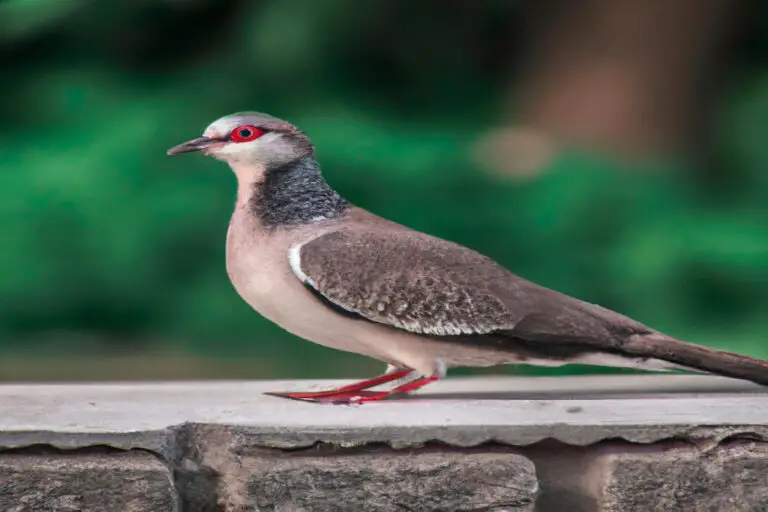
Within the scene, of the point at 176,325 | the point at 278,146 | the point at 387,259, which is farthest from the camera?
the point at 176,325

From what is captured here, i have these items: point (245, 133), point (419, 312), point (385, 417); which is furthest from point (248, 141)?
point (385, 417)

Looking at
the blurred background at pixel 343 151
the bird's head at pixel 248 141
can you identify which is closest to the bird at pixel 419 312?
the bird's head at pixel 248 141

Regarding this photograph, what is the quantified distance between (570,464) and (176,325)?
1391 mm

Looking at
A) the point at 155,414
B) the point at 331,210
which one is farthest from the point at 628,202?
the point at 155,414

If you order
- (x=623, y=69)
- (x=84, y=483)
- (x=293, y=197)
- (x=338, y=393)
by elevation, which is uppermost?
(x=623, y=69)

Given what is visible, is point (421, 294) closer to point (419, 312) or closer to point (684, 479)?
point (419, 312)

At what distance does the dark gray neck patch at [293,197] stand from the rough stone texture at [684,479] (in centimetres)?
59

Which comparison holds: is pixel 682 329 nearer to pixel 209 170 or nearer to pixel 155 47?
pixel 209 170

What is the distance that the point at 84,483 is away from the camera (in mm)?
1339

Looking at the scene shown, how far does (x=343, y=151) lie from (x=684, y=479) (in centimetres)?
148

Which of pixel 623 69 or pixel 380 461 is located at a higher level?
pixel 623 69

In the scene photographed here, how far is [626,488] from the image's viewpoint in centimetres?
140

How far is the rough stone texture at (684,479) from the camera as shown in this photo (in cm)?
140

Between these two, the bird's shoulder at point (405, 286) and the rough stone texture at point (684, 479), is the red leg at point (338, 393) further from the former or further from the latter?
the rough stone texture at point (684, 479)
